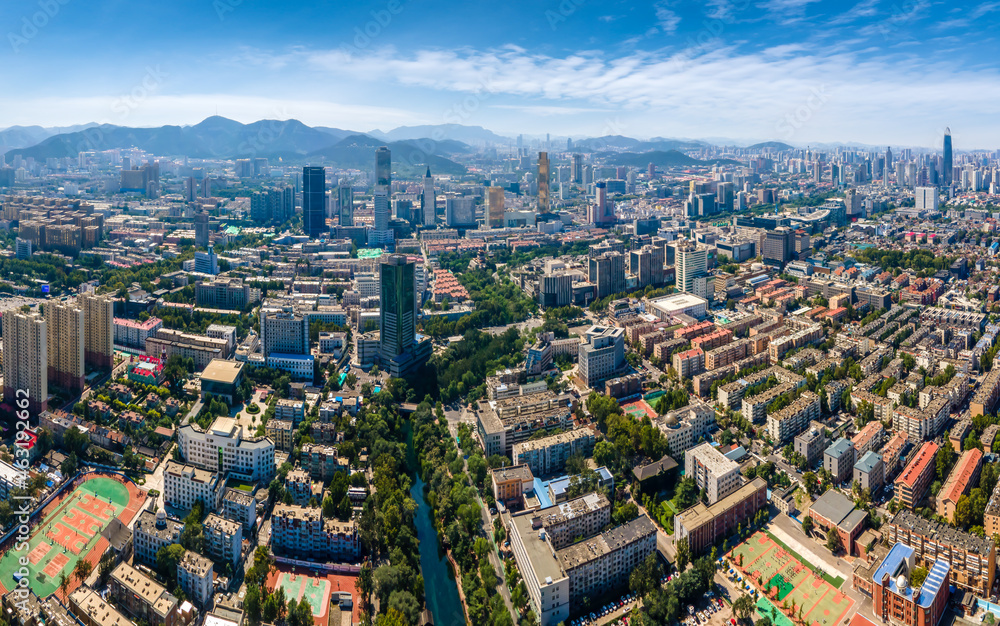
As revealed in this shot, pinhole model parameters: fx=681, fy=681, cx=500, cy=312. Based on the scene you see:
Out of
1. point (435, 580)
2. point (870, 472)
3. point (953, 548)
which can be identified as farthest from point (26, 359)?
point (953, 548)

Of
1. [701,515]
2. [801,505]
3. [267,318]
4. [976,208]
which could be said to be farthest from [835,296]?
[976,208]

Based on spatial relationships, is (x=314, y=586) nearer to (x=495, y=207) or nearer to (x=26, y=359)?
(x=26, y=359)

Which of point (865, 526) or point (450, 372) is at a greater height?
point (450, 372)

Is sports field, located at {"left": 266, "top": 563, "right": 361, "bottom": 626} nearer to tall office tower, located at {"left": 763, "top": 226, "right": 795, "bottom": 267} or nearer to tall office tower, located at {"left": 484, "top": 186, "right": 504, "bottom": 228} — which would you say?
tall office tower, located at {"left": 763, "top": 226, "right": 795, "bottom": 267}

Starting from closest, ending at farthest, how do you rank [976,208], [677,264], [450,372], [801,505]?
[801,505] → [450,372] → [677,264] → [976,208]

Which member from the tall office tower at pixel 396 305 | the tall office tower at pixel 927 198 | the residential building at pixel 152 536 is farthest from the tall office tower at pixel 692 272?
the tall office tower at pixel 927 198

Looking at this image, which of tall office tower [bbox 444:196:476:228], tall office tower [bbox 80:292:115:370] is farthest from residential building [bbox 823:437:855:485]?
tall office tower [bbox 444:196:476:228]

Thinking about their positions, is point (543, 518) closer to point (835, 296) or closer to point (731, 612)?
point (731, 612)
